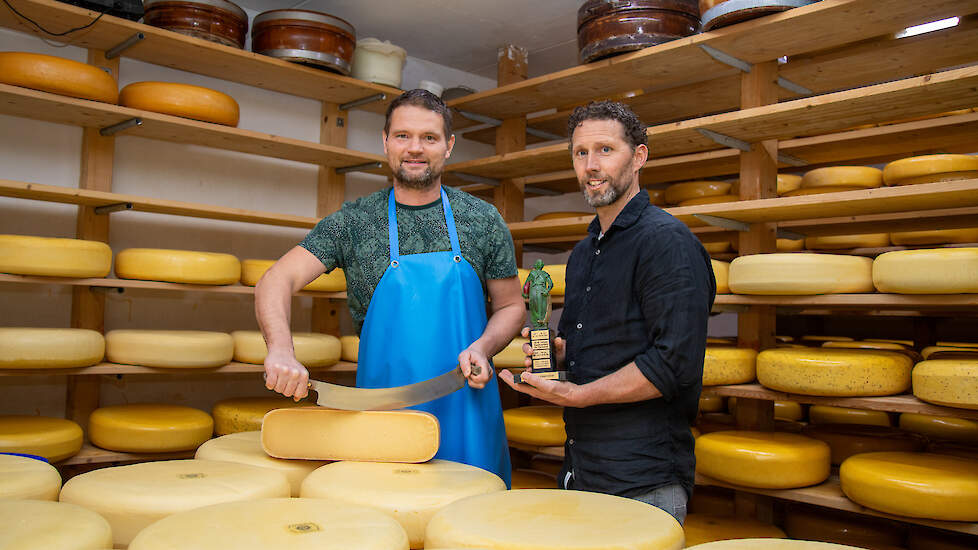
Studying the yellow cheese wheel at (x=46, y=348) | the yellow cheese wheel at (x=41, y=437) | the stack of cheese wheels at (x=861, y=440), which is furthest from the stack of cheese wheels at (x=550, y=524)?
the yellow cheese wheel at (x=46, y=348)

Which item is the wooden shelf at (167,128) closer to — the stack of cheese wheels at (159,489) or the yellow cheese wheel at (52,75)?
the yellow cheese wheel at (52,75)

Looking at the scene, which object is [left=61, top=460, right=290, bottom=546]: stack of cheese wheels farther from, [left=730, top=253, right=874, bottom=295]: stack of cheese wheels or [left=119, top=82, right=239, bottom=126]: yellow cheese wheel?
[left=119, top=82, right=239, bottom=126]: yellow cheese wheel

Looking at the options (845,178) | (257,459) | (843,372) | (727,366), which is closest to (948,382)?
(843,372)

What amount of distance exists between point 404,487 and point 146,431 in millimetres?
2014

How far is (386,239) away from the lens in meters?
1.85

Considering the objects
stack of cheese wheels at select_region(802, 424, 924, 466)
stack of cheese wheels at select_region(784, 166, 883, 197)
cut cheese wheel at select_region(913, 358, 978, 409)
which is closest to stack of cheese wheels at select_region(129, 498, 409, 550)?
cut cheese wheel at select_region(913, 358, 978, 409)

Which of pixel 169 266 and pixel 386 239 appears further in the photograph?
pixel 169 266

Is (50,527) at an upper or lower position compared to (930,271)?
lower

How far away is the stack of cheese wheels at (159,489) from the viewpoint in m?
1.11

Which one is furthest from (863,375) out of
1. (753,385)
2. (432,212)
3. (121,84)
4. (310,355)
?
(121,84)

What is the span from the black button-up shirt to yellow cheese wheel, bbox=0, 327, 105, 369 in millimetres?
2103

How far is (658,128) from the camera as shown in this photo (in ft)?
10.1

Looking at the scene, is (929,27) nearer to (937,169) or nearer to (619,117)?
(937,169)

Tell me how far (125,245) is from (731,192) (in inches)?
127
